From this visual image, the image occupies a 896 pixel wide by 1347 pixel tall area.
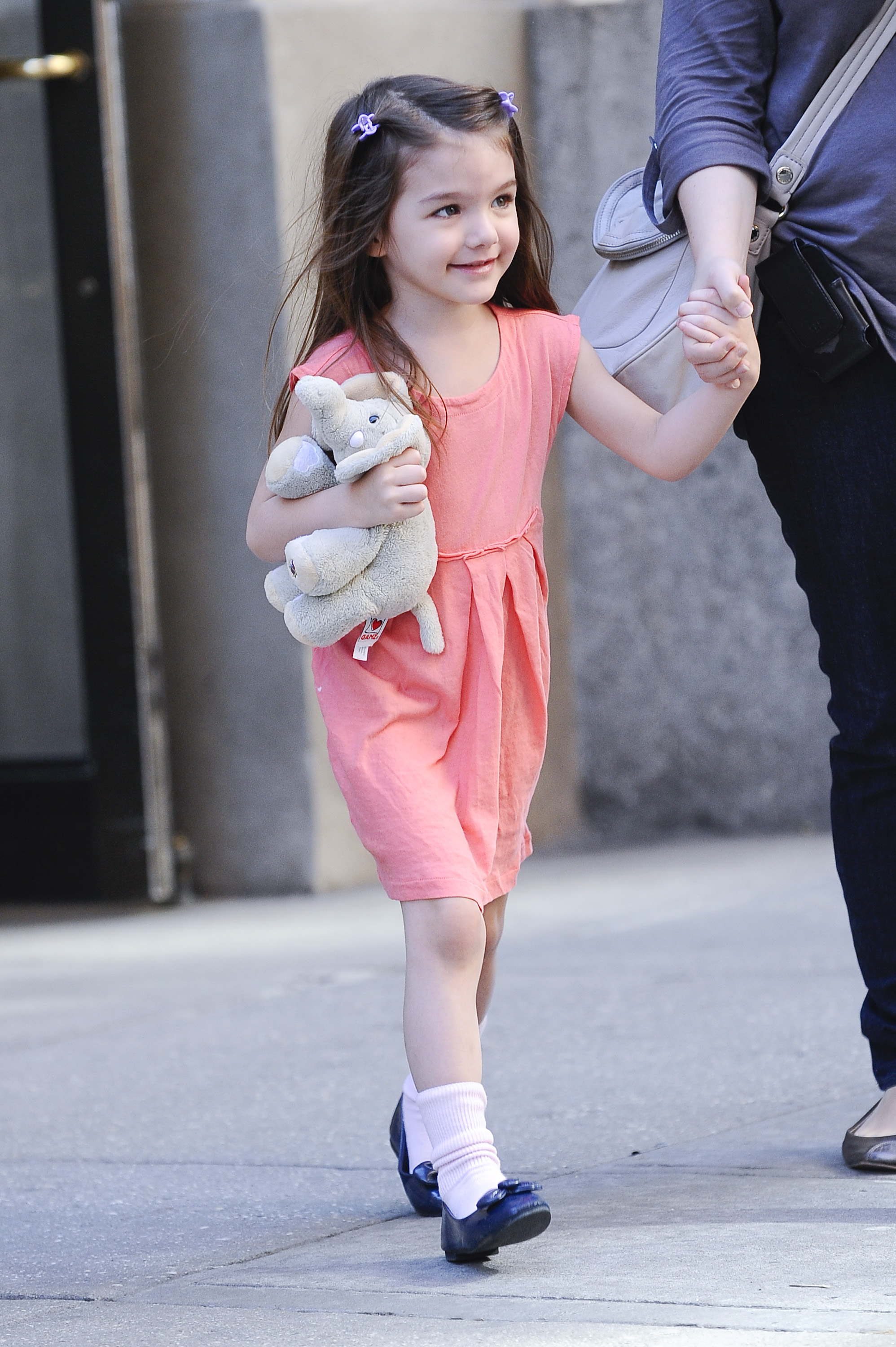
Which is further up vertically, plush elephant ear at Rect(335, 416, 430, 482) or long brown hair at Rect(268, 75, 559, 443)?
long brown hair at Rect(268, 75, 559, 443)

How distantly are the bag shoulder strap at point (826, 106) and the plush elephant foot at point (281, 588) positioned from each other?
30.1 inches

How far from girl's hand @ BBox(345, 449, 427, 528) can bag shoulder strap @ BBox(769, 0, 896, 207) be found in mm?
591

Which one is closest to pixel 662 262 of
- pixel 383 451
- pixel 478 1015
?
pixel 383 451

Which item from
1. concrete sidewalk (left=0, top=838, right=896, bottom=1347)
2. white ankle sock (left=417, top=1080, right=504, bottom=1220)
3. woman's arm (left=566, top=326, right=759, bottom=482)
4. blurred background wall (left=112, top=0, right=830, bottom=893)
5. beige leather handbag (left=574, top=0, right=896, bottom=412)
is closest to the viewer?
concrete sidewalk (left=0, top=838, right=896, bottom=1347)

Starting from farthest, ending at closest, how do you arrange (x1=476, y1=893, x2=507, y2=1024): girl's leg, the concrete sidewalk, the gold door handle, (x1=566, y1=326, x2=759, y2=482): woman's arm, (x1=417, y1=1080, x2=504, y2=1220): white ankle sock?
the gold door handle
(x1=476, y1=893, x2=507, y2=1024): girl's leg
(x1=566, y1=326, x2=759, y2=482): woman's arm
(x1=417, y1=1080, x2=504, y2=1220): white ankle sock
the concrete sidewalk

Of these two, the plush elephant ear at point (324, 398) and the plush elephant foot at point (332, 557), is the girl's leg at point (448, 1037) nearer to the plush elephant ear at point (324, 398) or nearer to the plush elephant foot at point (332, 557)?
the plush elephant foot at point (332, 557)

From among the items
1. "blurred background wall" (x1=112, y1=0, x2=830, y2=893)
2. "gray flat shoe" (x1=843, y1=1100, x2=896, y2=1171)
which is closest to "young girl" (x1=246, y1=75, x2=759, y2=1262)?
"gray flat shoe" (x1=843, y1=1100, x2=896, y2=1171)

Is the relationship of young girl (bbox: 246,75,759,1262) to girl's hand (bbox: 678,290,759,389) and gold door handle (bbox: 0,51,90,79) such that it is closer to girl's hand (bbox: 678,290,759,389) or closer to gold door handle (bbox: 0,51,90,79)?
girl's hand (bbox: 678,290,759,389)

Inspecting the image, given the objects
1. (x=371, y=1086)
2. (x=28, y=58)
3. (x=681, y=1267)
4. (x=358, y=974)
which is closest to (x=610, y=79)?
(x=28, y=58)

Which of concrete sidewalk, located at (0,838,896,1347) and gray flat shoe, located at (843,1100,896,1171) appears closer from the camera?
concrete sidewalk, located at (0,838,896,1347)

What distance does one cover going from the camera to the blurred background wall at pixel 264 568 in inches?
214

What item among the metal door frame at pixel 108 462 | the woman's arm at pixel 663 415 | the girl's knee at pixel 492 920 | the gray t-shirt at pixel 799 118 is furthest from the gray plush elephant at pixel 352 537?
the metal door frame at pixel 108 462

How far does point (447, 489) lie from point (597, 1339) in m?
1.00

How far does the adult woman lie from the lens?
2371mm
